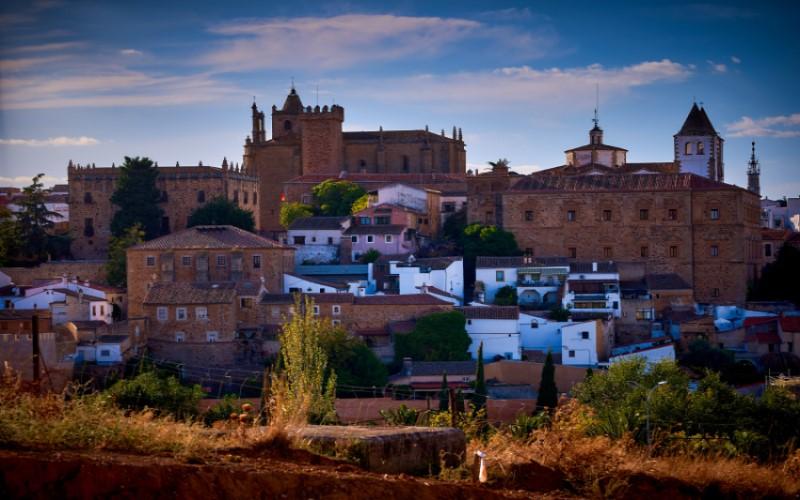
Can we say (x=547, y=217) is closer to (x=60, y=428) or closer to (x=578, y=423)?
(x=578, y=423)

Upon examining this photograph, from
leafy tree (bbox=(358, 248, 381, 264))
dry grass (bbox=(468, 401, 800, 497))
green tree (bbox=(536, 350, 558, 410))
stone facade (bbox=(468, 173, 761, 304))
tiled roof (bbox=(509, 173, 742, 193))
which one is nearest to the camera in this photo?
dry grass (bbox=(468, 401, 800, 497))

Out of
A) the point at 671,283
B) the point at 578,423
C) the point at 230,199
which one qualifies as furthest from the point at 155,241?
the point at 578,423

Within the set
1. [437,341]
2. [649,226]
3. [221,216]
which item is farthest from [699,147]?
[437,341]

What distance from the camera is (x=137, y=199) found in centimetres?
4016

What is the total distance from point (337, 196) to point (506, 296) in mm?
10010

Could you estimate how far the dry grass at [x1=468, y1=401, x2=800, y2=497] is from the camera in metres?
8.36

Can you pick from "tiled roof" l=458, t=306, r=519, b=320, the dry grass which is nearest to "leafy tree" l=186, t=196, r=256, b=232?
"tiled roof" l=458, t=306, r=519, b=320

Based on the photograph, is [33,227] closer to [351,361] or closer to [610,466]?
[351,361]

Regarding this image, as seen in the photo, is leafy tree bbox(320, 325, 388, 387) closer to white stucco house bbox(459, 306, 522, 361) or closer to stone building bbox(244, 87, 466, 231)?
white stucco house bbox(459, 306, 522, 361)

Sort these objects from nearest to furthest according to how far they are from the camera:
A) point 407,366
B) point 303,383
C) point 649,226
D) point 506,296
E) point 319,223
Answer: point 303,383 → point 407,366 → point 506,296 → point 319,223 → point 649,226

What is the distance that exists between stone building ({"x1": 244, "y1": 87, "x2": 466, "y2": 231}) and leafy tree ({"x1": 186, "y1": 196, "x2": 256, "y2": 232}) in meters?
9.22

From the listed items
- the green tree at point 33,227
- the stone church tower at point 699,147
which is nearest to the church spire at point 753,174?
the stone church tower at point 699,147

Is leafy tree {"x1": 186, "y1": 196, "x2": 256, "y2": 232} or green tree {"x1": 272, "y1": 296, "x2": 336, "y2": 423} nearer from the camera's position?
green tree {"x1": 272, "y1": 296, "x2": 336, "y2": 423}

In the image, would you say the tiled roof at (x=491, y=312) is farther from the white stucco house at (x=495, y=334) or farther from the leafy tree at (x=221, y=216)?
the leafy tree at (x=221, y=216)
